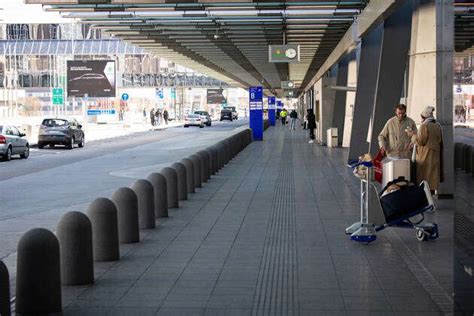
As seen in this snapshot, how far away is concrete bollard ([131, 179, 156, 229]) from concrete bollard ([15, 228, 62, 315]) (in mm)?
4591

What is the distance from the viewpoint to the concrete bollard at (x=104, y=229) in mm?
8633

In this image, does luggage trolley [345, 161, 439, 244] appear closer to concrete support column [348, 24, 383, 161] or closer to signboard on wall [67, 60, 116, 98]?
concrete support column [348, 24, 383, 161]

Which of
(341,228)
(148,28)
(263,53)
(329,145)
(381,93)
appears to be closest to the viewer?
(341,228)

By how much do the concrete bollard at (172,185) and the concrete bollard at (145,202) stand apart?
2274 mm

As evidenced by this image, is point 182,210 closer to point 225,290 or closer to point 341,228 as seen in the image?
point 341,228

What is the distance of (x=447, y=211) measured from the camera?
519 inches

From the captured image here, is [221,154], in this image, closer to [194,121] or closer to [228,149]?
[228,149]

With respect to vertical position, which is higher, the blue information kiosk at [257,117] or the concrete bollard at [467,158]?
the blue information kiosk at [257,117]

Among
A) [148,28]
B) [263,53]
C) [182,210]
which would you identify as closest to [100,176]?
[148,28]

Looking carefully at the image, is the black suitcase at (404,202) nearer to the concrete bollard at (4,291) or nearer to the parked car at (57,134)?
the concrete bollard at (4,291)

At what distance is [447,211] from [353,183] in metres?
5.13

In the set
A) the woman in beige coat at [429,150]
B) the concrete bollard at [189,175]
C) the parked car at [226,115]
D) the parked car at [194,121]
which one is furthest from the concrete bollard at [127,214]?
the parked car at [226,115]

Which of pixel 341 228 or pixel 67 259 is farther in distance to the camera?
pixel 341 228

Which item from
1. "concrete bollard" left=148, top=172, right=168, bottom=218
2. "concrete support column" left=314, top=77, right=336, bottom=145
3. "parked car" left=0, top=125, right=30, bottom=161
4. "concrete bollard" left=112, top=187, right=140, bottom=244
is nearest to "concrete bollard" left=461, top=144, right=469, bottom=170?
"concrete bollard" left=148, top=172, right=168, bottom=218
